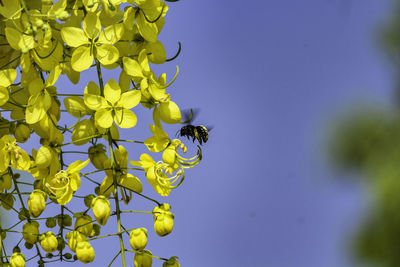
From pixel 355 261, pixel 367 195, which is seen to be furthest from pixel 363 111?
pixel 355 261

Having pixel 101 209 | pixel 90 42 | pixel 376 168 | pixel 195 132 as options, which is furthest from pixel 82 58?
pixel 376 168

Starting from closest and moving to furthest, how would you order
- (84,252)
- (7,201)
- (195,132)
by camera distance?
1. (84,252)
2. (7,201)
3. (195,132)

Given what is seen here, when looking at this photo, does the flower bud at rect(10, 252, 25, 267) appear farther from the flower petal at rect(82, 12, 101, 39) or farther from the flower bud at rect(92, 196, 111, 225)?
the flower petal at rect(82, 12, 101, 39)

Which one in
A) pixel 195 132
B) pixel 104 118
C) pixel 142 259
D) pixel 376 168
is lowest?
pixel 142 259


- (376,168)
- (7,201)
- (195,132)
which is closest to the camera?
(7,201)

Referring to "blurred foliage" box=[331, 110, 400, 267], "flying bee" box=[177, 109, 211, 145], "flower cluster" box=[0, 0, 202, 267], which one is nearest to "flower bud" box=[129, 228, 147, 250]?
"flower cluster" box=[0, 0, 202, 267]

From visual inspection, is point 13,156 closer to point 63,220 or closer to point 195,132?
point 63,220

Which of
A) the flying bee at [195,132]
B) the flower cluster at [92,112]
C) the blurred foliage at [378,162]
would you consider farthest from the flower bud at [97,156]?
the blurred foliage at [378,162]
